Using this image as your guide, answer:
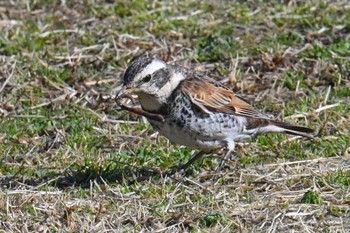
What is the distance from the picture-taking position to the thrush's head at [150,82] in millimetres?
8969

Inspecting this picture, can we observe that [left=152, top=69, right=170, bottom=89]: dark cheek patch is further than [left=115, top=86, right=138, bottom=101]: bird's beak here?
Yes

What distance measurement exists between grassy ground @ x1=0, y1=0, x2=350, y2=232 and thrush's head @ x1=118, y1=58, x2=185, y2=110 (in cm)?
71

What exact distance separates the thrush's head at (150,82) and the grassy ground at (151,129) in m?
0.71

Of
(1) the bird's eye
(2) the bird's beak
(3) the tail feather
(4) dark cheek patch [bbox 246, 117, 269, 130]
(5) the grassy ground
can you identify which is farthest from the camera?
(3) the tail feather

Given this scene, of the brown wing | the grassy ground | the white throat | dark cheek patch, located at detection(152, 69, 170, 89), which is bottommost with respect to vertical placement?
the grassy ground

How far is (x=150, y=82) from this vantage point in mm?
9062

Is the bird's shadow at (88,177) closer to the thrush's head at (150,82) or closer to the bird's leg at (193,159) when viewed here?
the bird's leg at (193,159)

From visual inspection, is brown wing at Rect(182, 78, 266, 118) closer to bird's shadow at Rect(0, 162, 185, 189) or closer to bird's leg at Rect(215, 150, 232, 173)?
bird's leg at Rect(215, 150, 232, 173)

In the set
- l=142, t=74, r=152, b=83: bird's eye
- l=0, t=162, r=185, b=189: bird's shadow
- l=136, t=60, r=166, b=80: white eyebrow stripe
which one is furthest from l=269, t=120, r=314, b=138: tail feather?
l=142, t=74, r=152, b=83: bird's eye

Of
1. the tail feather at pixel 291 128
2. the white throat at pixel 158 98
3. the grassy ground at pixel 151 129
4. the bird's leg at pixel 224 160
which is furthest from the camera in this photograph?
the tail feather at pixel 291 128

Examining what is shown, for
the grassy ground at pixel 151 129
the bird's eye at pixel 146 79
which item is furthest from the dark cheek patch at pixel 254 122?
the bird's eye at pixel 146 79

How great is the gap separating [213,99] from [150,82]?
69cm

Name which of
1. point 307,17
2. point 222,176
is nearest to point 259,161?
point 222,176

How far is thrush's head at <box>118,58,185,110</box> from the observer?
8969mm
